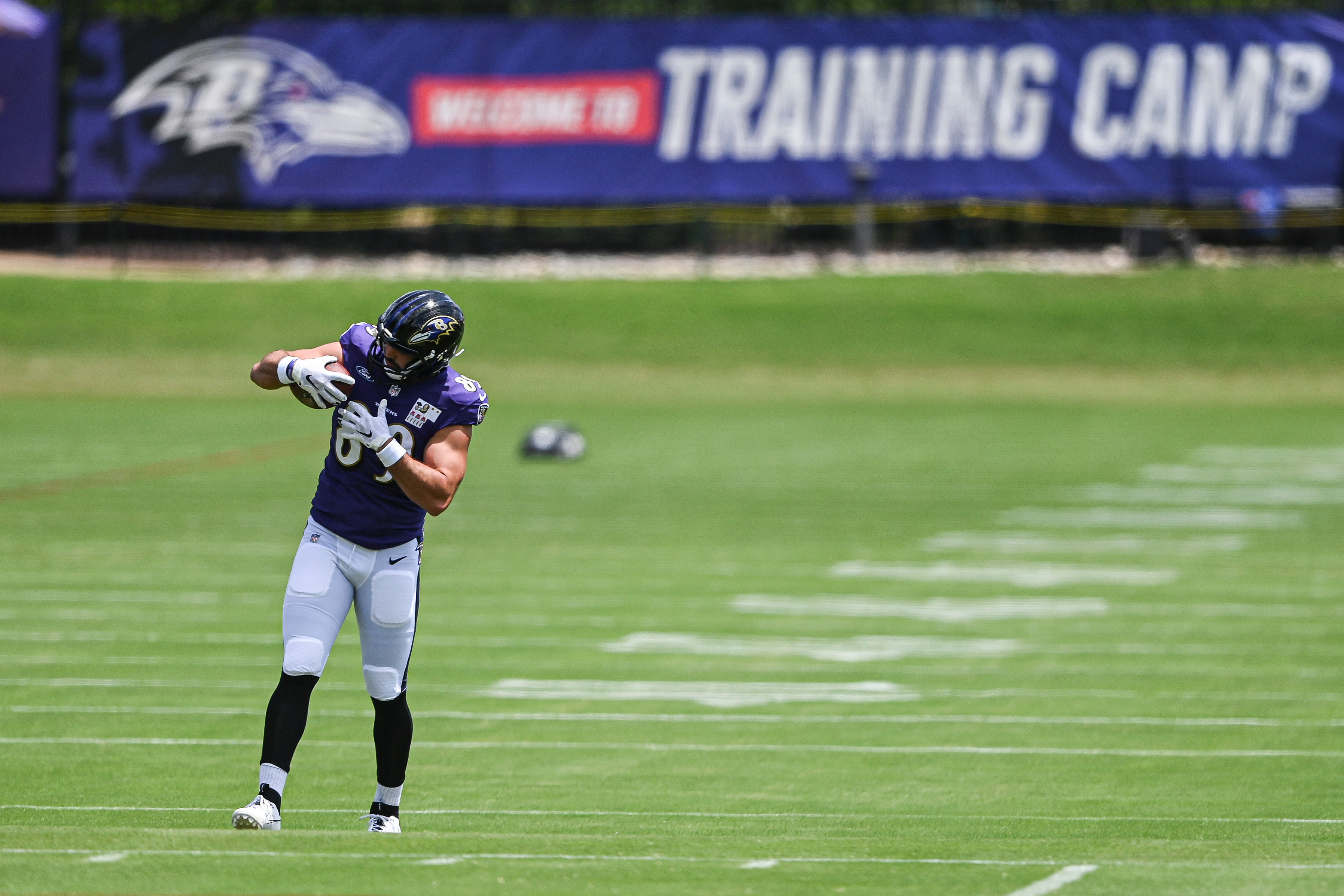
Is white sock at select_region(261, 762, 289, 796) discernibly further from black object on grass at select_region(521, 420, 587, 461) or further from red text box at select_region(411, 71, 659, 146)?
red text box at select_region(411, 71, 659, 146)

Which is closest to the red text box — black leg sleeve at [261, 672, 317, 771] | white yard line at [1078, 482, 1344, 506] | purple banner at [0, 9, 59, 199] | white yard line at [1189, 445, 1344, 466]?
purple banner at [0, 9, 59, 199]

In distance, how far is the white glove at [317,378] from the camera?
673cm

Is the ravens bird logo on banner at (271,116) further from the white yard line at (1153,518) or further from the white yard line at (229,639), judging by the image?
the white yard line at (229,639)

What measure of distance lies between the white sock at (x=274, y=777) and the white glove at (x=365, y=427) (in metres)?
A: 1.15

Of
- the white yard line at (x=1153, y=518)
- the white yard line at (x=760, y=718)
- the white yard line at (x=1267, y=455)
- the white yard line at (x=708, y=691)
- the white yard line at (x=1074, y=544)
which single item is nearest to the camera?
the white yard line at (x=760, y=718)

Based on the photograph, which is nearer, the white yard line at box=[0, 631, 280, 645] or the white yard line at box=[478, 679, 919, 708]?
the white yard line at box=[478, 679, 919, 708]

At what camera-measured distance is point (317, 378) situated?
22.1 ft

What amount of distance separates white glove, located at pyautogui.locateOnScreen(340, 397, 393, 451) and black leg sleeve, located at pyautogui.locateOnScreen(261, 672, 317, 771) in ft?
2.78

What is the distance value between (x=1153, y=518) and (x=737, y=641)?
687cm

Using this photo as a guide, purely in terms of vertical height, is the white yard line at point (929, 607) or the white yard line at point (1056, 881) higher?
the white yard line at point (1056, 881)

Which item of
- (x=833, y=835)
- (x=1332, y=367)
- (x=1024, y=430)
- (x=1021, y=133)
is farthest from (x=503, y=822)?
(x=1021, y=133)

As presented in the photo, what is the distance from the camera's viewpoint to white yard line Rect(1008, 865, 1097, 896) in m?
5.72

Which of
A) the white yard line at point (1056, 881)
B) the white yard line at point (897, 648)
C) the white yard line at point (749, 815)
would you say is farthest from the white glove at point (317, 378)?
the white yard line at point (897, 648)

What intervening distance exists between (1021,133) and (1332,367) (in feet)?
22.6
